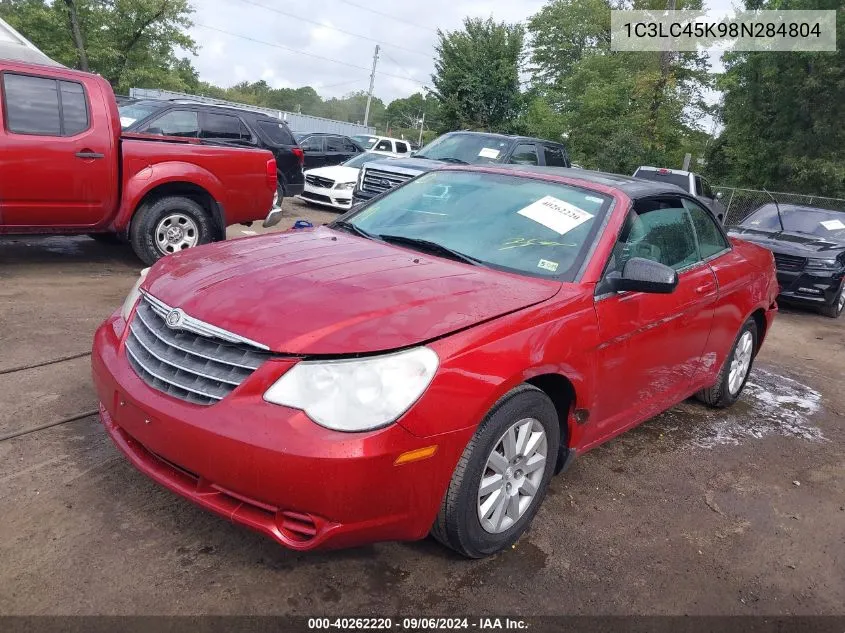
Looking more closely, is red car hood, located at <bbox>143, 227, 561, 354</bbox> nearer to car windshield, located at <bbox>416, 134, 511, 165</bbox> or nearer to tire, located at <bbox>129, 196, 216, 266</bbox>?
tire, located at <bbox>129, 196, 216, 266</bbox>

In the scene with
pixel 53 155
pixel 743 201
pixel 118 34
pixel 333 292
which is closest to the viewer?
pixel 333 292

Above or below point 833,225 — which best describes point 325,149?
below

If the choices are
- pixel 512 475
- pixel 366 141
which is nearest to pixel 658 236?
pixel 512 475

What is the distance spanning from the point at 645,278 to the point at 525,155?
8.30 metres

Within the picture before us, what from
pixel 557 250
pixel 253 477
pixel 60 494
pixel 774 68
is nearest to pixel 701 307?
pixel 557 250

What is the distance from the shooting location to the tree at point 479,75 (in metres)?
29.1

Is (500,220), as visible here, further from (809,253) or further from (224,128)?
(224,128)

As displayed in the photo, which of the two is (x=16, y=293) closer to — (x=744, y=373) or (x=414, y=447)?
(x=414, y=447)

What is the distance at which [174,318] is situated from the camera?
8.43ft

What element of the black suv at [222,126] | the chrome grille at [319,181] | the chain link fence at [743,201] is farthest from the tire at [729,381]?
the chain link fence at [743,201]

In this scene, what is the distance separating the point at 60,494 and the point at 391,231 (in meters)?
2.01

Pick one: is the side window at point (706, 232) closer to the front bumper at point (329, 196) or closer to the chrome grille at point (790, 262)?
the chrome grille at point (790, 262)

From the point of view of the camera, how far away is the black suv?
9555mm

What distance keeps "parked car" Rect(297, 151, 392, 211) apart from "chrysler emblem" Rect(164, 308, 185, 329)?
11.0m
